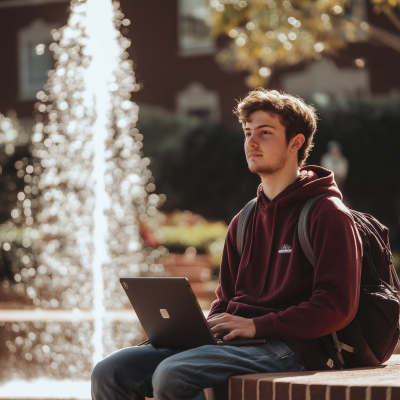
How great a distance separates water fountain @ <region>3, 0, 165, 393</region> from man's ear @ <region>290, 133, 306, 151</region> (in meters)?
6.41

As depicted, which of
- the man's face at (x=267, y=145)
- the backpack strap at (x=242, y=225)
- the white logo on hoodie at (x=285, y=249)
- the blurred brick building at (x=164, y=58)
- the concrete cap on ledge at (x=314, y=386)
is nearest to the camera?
the concrete cap on ledge at (x=314, y=386)

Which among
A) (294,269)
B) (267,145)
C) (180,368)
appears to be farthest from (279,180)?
(180,368)

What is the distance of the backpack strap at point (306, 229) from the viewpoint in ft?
8.62

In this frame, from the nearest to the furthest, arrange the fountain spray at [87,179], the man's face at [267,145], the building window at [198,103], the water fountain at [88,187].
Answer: the man's face at [267,145], the water fountain at [88,187], the fountain spray at [87,179], the building window at [198,103]

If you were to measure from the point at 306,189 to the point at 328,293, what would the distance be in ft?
1.62

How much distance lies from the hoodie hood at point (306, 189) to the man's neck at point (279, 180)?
0.03 m

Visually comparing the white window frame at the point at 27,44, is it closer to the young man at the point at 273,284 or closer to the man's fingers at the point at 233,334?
the young man at the point at 273,284

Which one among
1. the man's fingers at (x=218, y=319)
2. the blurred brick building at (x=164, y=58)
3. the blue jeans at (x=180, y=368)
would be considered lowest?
the blue jeans at (x=180, y=368)

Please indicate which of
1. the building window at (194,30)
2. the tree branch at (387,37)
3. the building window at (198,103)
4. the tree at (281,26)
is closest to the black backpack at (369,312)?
the tree at (281,26)

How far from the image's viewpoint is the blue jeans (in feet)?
7.61

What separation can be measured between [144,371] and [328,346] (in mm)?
768

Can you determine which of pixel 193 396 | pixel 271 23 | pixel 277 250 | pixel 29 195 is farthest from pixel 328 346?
pixel 29 195

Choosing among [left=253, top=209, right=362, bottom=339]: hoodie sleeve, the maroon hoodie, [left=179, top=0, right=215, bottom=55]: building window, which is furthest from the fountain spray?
[left=253, top=209, right=362, bottom=339]: hoodie sleeve

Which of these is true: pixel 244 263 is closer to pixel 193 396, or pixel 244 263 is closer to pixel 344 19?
pixel 193 396
